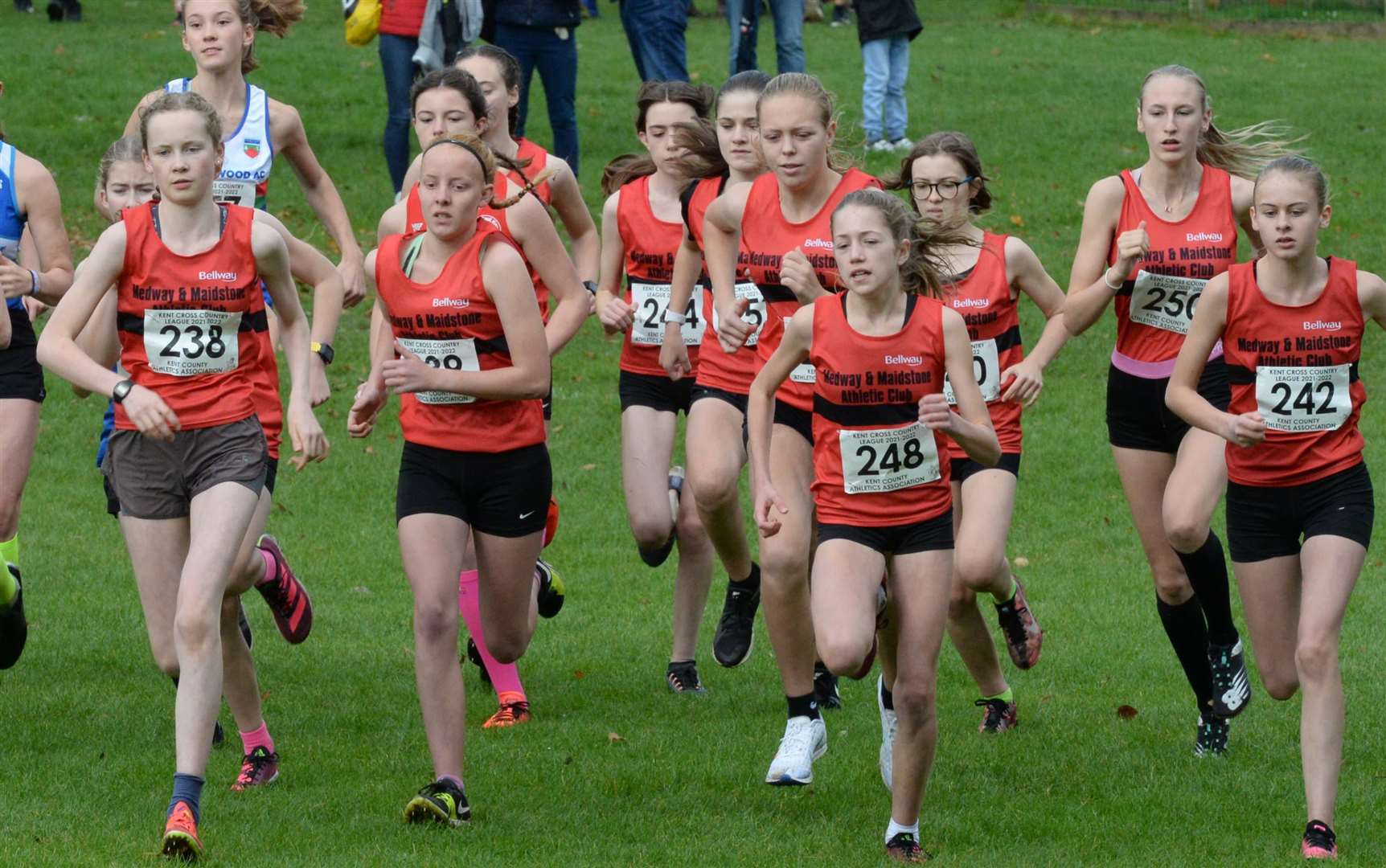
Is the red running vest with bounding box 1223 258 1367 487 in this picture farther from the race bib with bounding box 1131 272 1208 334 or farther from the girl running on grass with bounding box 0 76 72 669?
the girl running on grass with bounding box 0 76 72 669

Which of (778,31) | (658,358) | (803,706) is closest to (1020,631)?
(803,706)

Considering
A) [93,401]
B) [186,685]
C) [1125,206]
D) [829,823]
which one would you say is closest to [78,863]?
[186,685]

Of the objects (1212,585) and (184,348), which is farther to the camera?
(1212,585)

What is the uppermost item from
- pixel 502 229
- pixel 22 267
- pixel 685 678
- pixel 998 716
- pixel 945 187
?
pixel 945 187

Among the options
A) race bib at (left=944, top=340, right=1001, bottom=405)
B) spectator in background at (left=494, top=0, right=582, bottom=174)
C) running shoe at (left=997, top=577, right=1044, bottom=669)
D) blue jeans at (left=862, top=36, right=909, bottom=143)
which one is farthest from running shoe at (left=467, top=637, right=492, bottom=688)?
blue jeans at (left=862, top=36, right=909, bottom=143)

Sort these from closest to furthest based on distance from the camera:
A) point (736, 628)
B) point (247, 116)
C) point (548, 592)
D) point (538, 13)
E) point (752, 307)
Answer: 1. point (752, 307)
2. point (247, 116)
3. point (736, 628)
4. point (548, 592)
5. point (538, 13)

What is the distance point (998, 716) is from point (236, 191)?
3612 mm

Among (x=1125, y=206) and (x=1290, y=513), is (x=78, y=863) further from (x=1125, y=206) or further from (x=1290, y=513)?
(x=1125, y=206)

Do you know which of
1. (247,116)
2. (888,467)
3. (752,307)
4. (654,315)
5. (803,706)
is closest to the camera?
(888,467)

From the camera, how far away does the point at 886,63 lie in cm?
1806

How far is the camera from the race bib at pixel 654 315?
8109 millimetres

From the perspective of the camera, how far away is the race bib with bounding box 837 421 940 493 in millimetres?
5848

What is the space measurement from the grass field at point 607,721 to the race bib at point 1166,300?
47.6 inches

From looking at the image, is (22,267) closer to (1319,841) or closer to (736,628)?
(736,628)
